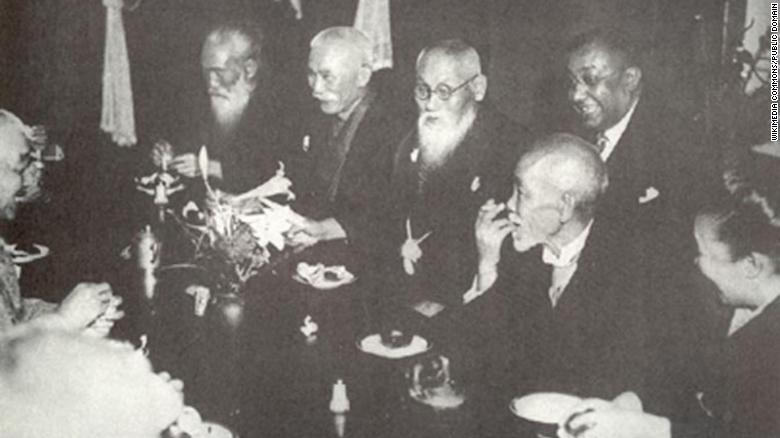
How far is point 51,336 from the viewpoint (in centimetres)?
344

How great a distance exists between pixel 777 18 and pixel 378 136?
1.42 meters

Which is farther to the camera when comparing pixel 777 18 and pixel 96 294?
pixel 96 294

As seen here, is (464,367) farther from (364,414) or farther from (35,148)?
(35,148)

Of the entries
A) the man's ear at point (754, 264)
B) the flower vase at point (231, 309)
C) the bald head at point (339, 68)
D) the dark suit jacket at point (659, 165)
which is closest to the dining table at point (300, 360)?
the flower vase at point (231, 309)

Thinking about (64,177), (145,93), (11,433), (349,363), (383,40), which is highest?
(383,40)

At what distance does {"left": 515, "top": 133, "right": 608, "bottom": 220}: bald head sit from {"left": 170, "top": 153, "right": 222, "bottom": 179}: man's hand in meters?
1.12

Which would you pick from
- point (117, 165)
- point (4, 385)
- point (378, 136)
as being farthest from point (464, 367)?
point (4, 385)

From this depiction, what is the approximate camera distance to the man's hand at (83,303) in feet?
11.3

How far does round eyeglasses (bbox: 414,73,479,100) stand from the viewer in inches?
131

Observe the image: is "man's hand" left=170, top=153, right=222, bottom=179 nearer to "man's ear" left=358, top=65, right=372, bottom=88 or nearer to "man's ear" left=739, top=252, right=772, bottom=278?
"man's ear" left=358, top=65, right=372, bottom=88

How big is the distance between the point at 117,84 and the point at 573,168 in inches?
65.2

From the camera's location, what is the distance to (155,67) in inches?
134

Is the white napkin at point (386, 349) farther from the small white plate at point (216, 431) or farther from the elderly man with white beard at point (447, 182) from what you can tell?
the small white plate at point (216, 431)

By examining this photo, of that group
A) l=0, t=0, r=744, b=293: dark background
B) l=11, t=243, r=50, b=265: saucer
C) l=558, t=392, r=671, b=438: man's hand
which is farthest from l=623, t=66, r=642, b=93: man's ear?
l=11, t=243, r=50, b=265: saucer
